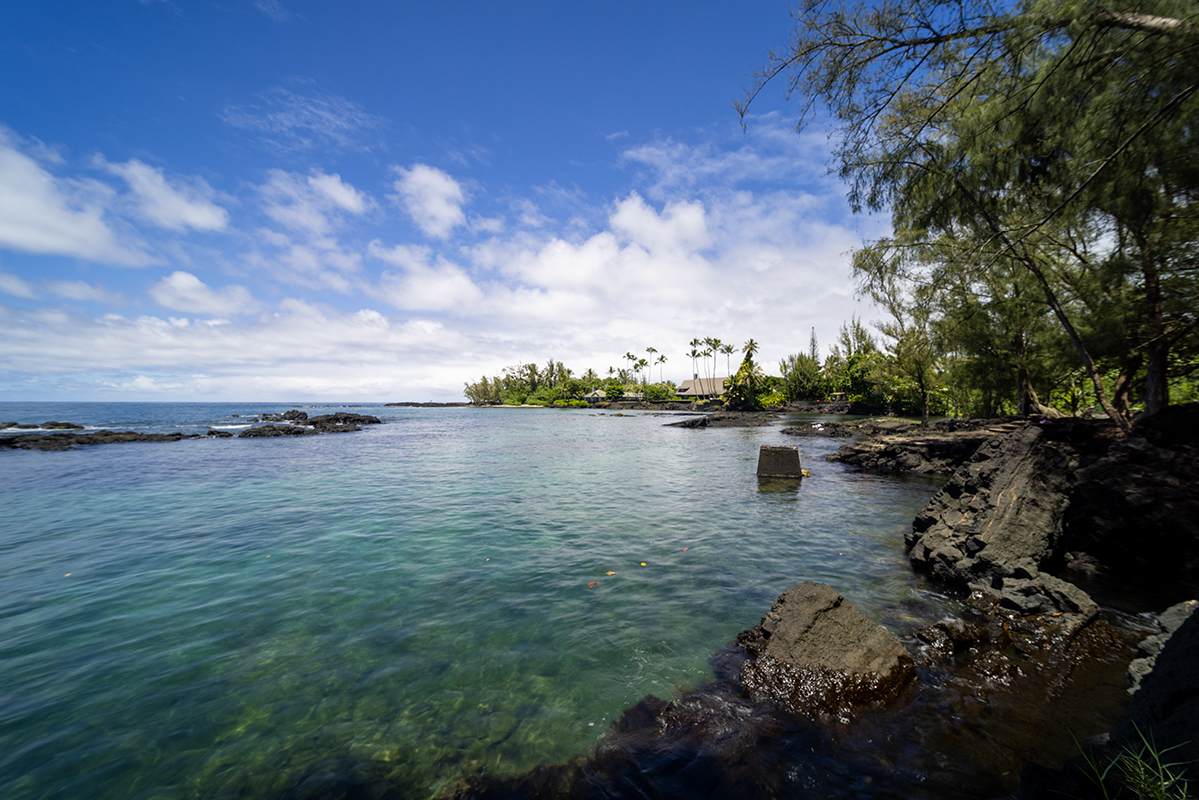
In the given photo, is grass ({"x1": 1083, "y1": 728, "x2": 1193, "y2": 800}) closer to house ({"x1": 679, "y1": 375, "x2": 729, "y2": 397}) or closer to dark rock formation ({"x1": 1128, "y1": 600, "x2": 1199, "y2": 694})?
dark rock formation ({"x1": 1128, "y1": 600, "x2": 1199, "y2": 694})

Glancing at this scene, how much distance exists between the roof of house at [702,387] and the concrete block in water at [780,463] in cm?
8825

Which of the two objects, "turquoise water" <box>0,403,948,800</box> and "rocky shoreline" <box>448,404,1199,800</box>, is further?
"turquoise water" <box>0,403,948,800</box>

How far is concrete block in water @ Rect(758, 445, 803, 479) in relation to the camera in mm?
18234

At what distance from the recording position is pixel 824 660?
5.01m

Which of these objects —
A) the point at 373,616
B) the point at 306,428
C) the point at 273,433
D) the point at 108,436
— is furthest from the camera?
the point at 306,428

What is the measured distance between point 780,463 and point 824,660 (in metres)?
14.2

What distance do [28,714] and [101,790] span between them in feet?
6.68

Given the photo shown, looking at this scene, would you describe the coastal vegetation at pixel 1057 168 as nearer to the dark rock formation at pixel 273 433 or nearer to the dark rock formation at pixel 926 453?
the dark rock formation at pixel 926 453

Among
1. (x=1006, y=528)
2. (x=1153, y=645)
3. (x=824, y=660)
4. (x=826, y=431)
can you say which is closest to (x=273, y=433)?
(x=824, y=660)

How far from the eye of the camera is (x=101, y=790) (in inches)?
151

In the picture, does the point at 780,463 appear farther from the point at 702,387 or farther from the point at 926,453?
the point at 702,387

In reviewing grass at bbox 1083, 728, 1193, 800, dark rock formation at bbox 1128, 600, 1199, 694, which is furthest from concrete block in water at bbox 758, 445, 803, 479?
grass at bbox 1083, 728, 1193, 800

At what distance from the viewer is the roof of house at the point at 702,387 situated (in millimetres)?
107794

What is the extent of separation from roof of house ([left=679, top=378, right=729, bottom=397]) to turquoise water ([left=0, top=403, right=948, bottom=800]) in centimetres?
9376
